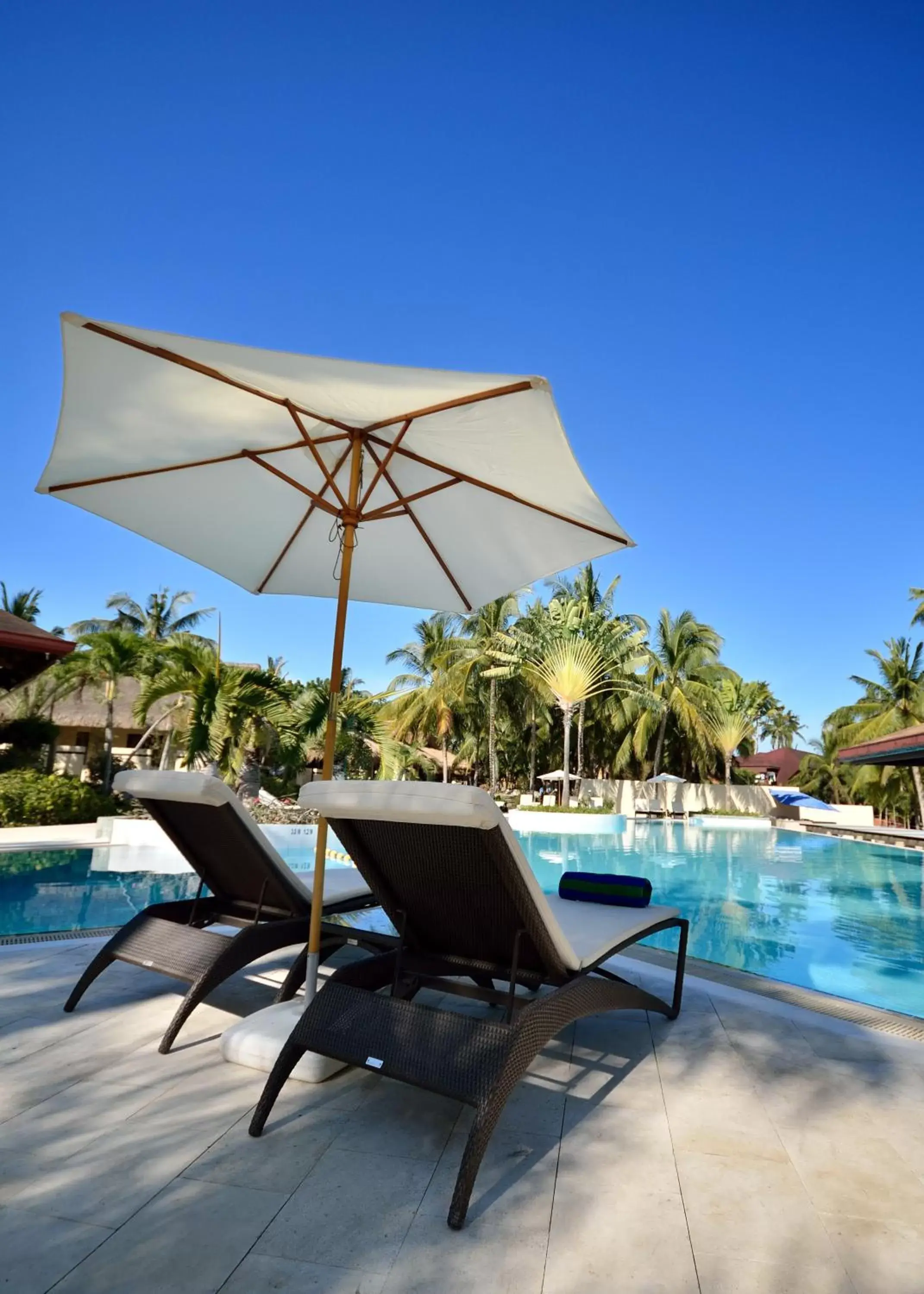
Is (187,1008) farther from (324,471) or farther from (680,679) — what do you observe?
(680,679)

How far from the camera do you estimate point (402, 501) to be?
330cm

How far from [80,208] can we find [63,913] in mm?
8778

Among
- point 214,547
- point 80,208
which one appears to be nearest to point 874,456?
point 80,208

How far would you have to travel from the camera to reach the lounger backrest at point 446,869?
6.72 feet

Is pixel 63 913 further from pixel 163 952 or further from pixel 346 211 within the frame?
pixel 346 211

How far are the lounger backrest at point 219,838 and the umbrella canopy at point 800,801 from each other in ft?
90.3

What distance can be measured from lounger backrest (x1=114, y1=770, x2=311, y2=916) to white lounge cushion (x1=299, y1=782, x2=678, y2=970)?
82cm

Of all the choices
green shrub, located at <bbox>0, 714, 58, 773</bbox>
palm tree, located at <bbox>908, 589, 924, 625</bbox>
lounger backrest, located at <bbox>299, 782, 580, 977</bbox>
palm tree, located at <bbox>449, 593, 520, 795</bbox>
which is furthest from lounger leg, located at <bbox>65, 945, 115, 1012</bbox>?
palm tree, located at <bbox>908, 589, 924, 625</bbox>

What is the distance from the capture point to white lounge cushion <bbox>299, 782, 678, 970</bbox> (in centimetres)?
199

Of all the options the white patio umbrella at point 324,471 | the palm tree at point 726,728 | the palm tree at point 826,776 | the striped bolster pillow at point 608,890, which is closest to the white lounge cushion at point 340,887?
the white patio umbrella at point 324,471

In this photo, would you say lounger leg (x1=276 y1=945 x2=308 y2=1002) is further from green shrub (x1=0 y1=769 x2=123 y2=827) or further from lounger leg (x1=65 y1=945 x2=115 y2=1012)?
green shrub (x1=0 y1=769 x2=123 y2=827)

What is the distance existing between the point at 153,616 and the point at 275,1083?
3365 cm

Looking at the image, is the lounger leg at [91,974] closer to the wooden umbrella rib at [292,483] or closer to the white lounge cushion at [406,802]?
the white lounge cushion at [406,802]

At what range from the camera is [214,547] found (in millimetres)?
4184
